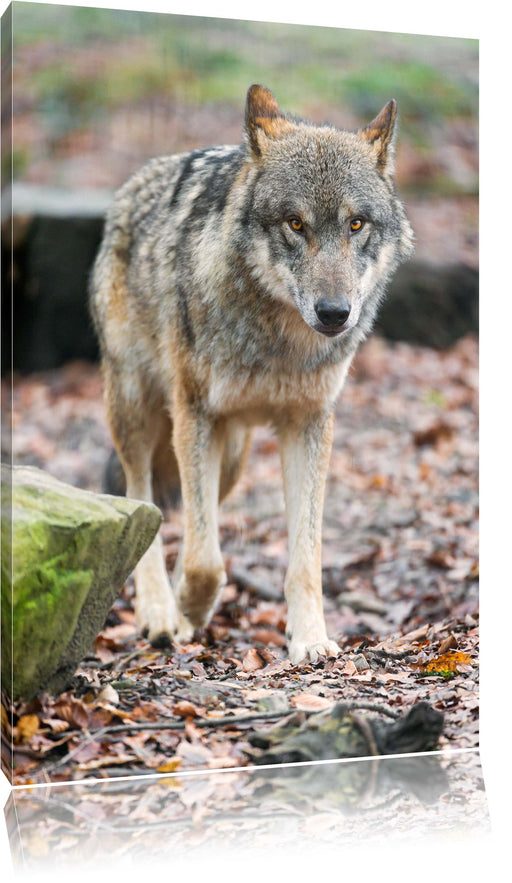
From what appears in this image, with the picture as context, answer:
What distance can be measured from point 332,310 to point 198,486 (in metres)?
1.43

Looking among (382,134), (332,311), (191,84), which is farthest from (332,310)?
(191,84)

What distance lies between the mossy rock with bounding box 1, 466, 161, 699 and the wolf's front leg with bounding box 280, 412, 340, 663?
1103mm

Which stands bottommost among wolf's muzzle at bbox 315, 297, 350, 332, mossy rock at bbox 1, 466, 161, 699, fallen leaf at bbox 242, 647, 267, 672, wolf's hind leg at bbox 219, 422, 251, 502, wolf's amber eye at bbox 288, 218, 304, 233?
fallen leaf at bbox 242, 647, 267, 672

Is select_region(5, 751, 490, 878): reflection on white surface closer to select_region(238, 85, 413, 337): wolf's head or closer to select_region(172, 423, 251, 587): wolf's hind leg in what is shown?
select_region(172, 423, 251, 587): wolf's hind leg

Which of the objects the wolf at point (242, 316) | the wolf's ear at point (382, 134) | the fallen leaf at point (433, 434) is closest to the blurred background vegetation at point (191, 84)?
the wolf at point (242, 316)

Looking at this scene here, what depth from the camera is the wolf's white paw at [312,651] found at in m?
5.45

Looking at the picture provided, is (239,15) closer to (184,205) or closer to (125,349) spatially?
(184,205)

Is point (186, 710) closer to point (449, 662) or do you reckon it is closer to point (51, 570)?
point (51, 570)

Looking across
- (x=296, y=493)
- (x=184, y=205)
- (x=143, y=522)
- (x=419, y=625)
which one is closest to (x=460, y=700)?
(x=419, y=625)

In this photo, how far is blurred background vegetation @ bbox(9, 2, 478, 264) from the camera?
17.9 feet

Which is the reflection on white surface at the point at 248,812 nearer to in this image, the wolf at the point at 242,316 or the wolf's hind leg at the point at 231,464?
the wolf at the point at 242,316

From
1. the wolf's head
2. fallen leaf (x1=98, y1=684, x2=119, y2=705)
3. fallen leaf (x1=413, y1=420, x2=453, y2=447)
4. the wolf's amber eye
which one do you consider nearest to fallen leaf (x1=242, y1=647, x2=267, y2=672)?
fallen leaf (x1=98, y1=684, x2=119, y2=705)

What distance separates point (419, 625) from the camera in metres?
6.60

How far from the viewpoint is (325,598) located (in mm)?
7332
